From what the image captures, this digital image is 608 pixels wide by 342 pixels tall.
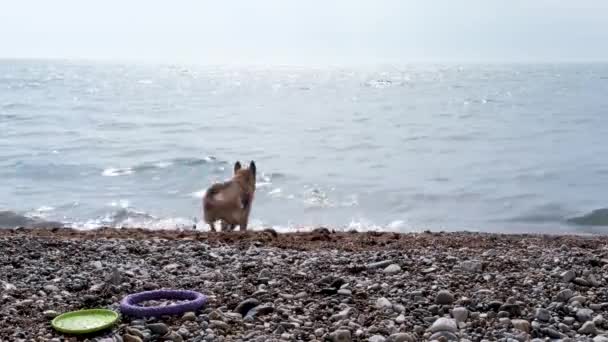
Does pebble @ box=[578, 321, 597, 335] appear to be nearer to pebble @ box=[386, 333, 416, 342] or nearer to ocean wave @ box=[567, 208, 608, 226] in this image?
pebble @ box=[386, 333, 416, 342]

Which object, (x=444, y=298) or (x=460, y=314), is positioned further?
(x=444, y=298)

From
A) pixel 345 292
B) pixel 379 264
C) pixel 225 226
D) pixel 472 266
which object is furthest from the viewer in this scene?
pixel 225 226

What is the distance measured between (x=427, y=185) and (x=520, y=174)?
2993 mm

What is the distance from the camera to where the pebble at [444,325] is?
490 centimetres

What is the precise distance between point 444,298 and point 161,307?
220cm

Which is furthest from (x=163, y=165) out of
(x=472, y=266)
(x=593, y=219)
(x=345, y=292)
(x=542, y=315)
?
(x=542, y=315)

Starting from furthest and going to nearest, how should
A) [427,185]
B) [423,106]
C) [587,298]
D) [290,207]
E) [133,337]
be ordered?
[423,106] < [427,185] < [290,207] < [587,298] < [133,337]

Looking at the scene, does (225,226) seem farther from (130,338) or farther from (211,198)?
(130,338)

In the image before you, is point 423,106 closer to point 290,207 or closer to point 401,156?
point 401,156

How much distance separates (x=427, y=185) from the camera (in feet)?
56.2

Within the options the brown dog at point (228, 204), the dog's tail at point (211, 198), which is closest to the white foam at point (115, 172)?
the brown dog at point (228, 204)

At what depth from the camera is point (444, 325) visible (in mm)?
4930

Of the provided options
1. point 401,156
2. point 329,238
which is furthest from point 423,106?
point 329,238

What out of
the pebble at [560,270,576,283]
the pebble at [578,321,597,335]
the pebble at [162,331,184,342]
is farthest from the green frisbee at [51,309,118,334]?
the pebble at [560,270,576,283]
